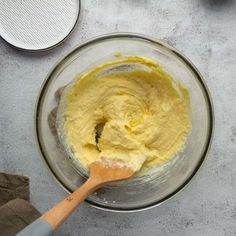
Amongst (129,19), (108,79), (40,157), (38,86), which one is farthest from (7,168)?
(129,19)

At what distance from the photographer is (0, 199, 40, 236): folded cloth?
1195mm

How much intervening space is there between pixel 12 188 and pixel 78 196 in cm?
24

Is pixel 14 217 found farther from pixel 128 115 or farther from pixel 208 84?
pixel 208 84

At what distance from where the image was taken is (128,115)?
1188 millimetres

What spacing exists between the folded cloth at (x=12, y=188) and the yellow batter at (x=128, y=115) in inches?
6.5

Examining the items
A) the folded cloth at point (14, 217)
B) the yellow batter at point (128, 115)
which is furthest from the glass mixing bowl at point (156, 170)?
the folded cloth at point (14, 217)

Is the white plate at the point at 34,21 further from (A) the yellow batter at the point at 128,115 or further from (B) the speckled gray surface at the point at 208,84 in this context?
(A) the yellow batter at the point at 128,115

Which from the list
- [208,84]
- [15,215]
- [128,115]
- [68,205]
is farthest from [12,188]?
[208,84]

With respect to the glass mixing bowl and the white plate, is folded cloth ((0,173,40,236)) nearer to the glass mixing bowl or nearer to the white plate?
the glass mixing bowl

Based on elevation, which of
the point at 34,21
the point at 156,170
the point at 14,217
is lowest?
the point at 156,170

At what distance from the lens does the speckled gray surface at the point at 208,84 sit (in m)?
1.23

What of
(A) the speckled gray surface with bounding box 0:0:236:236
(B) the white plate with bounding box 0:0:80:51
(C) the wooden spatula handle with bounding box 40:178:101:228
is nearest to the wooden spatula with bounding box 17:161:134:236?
(C) the wooden spatula handle with bounding box 40:178:101:228

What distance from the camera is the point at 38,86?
125 centimetres

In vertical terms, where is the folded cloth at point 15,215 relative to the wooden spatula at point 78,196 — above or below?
above
